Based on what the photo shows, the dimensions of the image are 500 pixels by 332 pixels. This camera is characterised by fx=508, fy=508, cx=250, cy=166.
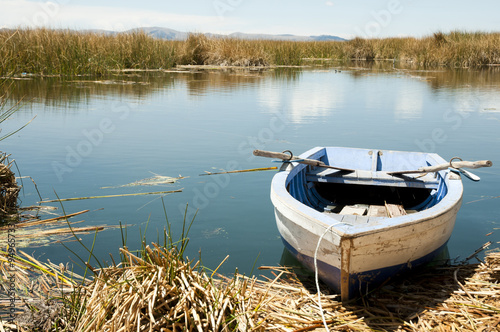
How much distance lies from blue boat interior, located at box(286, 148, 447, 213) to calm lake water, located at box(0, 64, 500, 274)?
511mm

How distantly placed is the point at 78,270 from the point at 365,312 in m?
2.31

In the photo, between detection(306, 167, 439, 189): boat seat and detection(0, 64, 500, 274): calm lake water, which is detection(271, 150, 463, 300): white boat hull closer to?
detection(0, 64, 500, 274): calm lake water

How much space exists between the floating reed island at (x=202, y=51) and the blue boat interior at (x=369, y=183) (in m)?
10.4

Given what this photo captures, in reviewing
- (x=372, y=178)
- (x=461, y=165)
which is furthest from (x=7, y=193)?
(x=461, y=165)

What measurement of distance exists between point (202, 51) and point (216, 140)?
60.3ft

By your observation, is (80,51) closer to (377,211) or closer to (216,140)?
(216,140)

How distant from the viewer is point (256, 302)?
3.43 meters

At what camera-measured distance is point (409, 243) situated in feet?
12.1

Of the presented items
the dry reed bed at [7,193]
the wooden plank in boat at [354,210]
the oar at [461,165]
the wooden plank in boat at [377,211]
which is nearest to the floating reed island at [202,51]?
the dry reed bed at [7,193]

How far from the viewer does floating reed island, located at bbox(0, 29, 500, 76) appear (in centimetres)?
1806

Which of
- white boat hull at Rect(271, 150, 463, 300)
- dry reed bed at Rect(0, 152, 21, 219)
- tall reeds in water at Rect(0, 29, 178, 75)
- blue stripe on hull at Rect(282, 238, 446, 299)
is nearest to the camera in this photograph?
white boat hull at Rect(271, 150, 463, 300)

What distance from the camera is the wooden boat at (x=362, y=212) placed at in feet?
11.4

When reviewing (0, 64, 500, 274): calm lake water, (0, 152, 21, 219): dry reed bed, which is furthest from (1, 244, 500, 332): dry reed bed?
(0, 152, 21, 219): dry reed bed

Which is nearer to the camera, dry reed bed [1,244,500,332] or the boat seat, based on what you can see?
dry reed bed [1,244,500,332]
